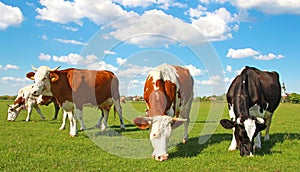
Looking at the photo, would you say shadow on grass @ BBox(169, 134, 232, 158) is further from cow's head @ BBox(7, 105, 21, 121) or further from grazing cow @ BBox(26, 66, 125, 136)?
cow's head @ BBox(7, 105, 21, 121)

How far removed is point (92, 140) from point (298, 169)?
6.80 m

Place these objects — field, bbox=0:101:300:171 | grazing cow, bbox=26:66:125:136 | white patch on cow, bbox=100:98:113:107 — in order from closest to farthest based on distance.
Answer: field, bbox=0:101:300:171 → grazing cow, bbox=26:66:125:136 → white patch on cow, bbox=100:98:113:107

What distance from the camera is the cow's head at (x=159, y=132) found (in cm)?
781

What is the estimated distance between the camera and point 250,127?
28.0 feet

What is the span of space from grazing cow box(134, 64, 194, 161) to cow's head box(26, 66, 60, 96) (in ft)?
16.1

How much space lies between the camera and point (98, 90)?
14281mm

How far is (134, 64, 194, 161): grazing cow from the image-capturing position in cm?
789

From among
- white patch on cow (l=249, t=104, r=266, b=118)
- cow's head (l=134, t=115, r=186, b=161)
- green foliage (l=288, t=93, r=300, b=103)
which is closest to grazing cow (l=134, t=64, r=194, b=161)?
cow's head (l=134, t=115, r=186, b=161)

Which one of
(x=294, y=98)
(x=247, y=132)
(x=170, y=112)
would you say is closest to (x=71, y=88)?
(x=170, y=112)

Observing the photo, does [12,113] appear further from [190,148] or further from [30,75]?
[190,148]

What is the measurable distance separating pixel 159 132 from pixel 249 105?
3386mm

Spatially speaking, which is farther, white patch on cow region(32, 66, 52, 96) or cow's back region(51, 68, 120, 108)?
cow's back region(51, 68, 120, 108)

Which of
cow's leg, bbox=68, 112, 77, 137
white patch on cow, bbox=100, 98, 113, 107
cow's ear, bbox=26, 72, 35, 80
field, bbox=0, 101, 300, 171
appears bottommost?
field, bbox=0, 101, 300, 171

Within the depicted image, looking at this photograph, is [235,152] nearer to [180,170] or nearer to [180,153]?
[180,153]
